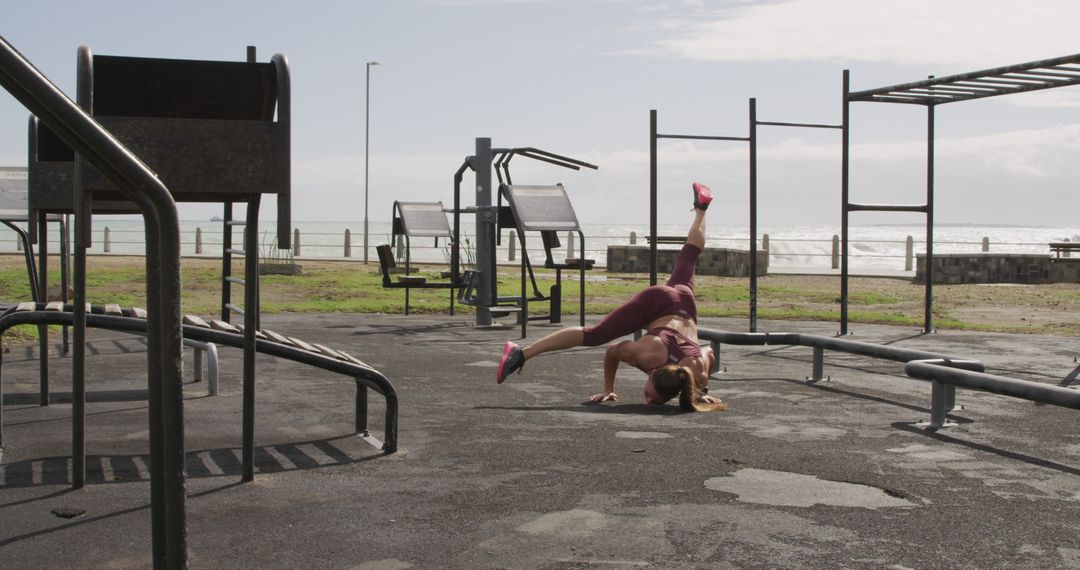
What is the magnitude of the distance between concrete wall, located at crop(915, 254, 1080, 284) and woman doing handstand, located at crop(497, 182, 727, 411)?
17.6m

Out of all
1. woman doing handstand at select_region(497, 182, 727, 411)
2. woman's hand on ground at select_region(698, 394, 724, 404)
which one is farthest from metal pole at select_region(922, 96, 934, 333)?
woman's hand on ground at select_region(698, 394, 724, 404)

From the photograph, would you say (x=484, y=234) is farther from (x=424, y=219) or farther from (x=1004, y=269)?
(x=1004, y=269)

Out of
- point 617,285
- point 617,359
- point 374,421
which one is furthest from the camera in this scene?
point 617,285

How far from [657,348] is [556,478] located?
2473mm

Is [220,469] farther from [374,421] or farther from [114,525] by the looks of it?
[374,421]

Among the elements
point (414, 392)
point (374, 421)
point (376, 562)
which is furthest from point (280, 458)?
point (414, 392)

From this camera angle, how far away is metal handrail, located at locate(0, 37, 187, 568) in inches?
85.4

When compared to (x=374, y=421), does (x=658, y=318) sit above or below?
above

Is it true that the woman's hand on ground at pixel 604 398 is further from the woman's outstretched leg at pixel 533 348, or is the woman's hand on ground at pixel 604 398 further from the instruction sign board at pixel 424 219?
the instruction sign board at pixel 424 219

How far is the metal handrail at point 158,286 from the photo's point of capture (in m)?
2.17

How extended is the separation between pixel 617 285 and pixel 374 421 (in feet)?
49.8

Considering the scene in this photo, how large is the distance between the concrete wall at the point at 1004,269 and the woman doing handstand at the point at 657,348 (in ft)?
57.7

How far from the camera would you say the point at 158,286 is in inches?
94.2

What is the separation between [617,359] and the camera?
7.61 metres
